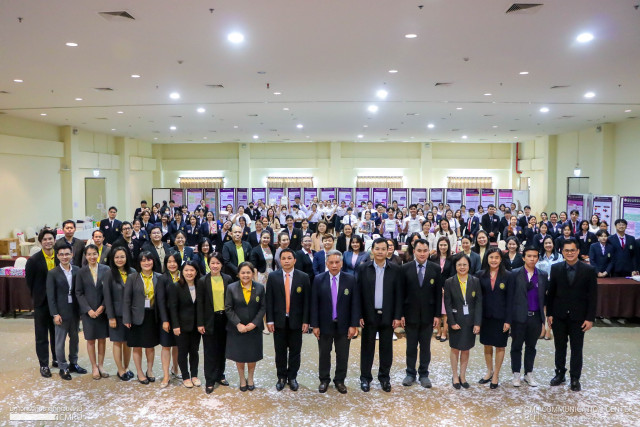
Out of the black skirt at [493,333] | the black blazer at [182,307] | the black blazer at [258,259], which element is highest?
the black blazer at [258,259]

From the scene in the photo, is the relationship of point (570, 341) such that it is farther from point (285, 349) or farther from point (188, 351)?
point (188, 351)

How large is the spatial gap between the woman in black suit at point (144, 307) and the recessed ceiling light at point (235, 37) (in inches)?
122

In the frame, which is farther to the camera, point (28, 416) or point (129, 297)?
point (129, 297)

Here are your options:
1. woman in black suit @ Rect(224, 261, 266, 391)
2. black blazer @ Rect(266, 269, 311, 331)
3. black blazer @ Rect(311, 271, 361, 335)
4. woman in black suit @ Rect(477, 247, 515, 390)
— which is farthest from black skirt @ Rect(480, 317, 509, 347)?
woman in black suit @ Rect(224, 261, 266, 391)

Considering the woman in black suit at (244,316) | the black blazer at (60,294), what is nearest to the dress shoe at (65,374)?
the black blazer at (60,294)

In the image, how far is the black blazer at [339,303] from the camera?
471 centimetres

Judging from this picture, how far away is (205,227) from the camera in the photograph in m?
9.83

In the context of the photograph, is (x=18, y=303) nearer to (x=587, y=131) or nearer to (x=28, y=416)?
(x=28, y=416)

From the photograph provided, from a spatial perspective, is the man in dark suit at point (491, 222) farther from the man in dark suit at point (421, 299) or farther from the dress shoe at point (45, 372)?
the dress shoe at point (45, 372)

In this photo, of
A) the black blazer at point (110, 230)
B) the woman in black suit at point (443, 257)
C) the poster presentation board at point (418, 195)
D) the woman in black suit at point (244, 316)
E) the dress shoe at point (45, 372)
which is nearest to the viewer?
the woman in black suit at point (244, 316)

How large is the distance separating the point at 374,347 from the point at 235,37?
14.0ft

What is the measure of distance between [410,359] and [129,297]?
291cm

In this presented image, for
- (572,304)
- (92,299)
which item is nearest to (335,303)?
(572,304)

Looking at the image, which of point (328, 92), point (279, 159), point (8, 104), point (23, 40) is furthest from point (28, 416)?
point (279, 159)
